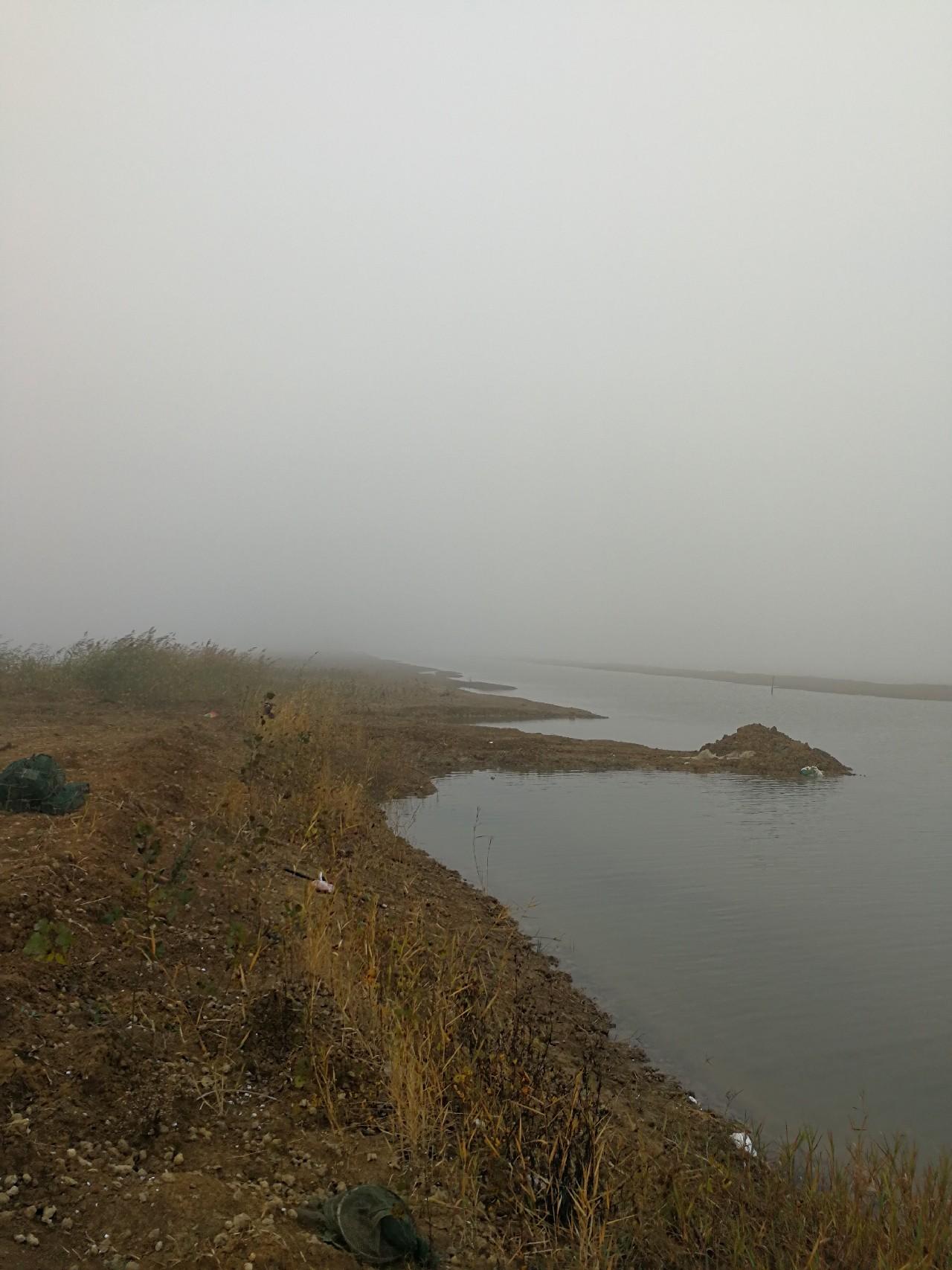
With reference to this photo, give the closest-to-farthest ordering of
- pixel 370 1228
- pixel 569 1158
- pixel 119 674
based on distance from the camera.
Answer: pixel 370 1228
pixel 569 1158
pixel 119 674

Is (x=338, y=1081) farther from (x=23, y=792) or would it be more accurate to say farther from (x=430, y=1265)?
(x=23, y=792)

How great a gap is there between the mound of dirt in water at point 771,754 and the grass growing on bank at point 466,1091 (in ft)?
46.5

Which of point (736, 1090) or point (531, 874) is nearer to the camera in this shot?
point (736, 1090)

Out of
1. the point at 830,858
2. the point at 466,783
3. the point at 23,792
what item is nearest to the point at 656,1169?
the point at 23,792

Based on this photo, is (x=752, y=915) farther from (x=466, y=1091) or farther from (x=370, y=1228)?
(x=370, y=1228)

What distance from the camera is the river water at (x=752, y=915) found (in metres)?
5.93

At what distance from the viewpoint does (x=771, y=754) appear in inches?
835

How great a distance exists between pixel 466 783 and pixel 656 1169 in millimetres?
14335

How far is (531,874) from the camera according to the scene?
35.8 ft

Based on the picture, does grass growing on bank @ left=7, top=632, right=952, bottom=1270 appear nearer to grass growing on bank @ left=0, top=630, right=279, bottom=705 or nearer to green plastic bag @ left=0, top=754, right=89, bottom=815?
green plastic bag @ left=0, top=754, right=89, bottom=815

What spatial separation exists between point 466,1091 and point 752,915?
20.1ft

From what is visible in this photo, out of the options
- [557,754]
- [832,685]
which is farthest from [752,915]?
[832,685]

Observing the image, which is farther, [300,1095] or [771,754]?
Result: [771,754]

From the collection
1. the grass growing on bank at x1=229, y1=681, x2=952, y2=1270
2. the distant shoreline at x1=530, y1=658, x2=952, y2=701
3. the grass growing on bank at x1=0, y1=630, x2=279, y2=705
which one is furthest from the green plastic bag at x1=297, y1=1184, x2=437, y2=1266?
the distant shoreline at x1=530, y1=658, x2=952, y2=701
